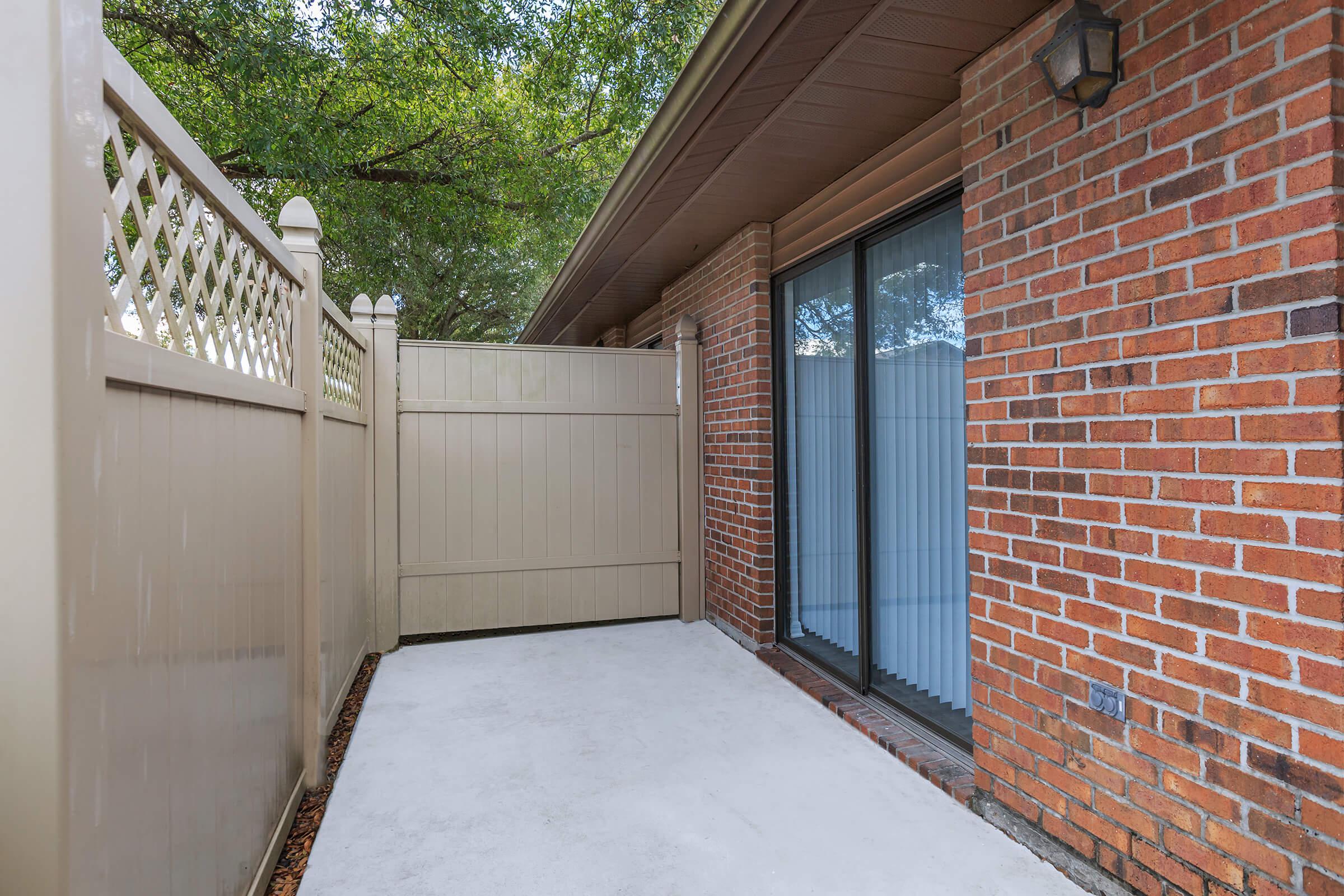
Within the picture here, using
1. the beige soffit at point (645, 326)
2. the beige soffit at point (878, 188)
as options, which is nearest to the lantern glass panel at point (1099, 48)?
the beige soffit at point (878, 188)

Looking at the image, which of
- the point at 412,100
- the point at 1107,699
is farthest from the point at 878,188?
the point at 412,100

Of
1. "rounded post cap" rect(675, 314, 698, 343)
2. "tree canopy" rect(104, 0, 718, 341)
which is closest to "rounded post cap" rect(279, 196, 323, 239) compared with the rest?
"rounded post cap" rect(675, 314, 698, 343)

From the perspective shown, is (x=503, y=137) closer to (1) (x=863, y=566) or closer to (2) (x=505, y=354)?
(2) (x=505, y=354)

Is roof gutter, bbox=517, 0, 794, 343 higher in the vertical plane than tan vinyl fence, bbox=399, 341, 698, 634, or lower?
higher

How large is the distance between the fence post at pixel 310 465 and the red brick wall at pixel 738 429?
225 centimetres

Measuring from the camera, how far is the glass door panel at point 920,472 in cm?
261

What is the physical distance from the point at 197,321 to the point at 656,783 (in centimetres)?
197

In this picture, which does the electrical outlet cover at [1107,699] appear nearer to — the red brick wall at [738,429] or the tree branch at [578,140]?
the red brick wall at [738,429]

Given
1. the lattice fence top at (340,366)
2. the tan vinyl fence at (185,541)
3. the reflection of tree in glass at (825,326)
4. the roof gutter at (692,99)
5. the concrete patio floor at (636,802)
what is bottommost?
the concrete patio floor at (636,802)

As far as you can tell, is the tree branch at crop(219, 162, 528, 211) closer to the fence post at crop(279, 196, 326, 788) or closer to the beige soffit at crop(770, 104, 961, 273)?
the fence post at crop(279, 196, 326, 788)

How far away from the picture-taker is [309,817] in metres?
2.29

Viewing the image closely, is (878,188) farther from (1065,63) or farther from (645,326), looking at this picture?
(645,326)

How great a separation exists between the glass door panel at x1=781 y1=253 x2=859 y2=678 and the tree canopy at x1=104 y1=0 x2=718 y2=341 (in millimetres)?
3613

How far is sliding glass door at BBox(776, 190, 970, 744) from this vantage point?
2643 millimetres
